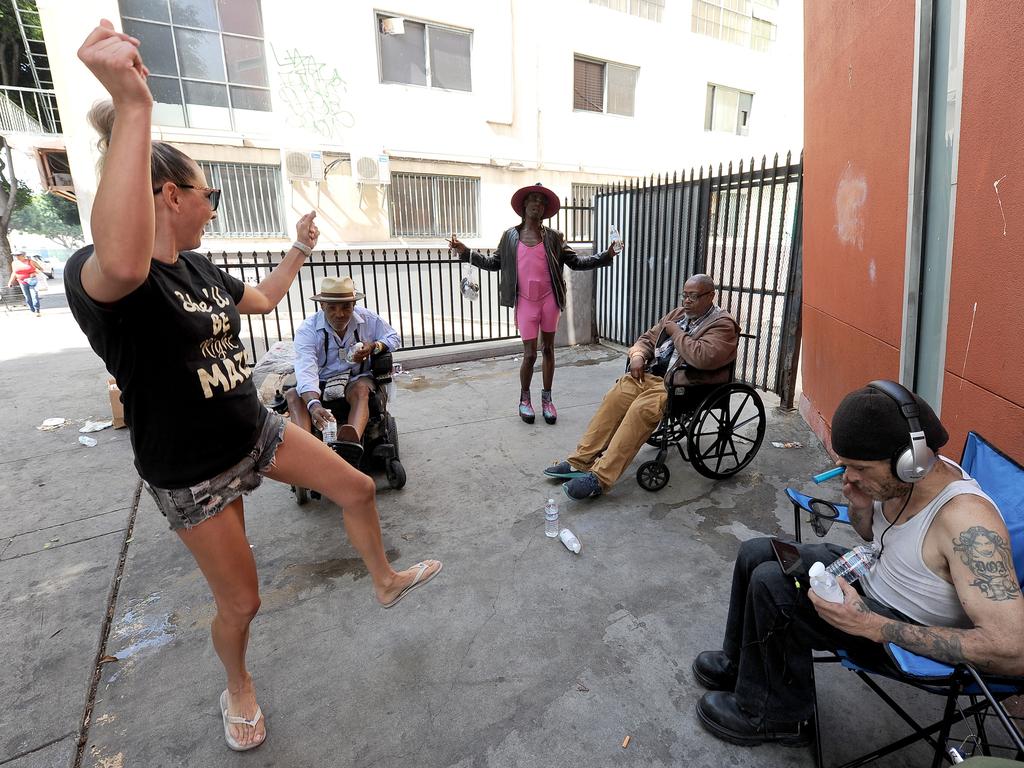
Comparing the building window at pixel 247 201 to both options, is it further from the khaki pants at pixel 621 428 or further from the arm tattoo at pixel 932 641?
the arm tattoo at pixel 932 641

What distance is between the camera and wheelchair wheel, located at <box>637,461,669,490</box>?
359 cm

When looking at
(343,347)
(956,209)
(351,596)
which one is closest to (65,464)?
(343,347)

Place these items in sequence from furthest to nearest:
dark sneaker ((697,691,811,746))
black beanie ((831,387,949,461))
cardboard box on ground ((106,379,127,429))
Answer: cardboard box on ground ((106,379,127,429)) → dark sneaker ((697,691,811,746)) → black beanie ((831,387,949,461))

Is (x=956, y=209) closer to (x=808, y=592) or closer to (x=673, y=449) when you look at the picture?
(x=808, y=592)

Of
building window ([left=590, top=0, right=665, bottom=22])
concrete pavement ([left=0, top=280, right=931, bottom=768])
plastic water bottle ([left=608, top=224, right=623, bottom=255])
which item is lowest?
concrete pavement ([left=0, top=280, right=931, bottom=768])

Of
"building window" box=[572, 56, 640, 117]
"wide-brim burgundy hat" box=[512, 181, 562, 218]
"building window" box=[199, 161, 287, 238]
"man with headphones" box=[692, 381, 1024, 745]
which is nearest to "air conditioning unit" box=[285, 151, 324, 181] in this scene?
"building window" box=[199, 161, 287, 238]

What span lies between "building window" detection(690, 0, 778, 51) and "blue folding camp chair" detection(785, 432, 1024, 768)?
16469mm

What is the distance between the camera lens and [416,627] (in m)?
2.42

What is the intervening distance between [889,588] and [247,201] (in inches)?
462

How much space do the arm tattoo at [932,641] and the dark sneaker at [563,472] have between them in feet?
7.54

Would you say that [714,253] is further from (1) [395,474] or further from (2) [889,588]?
(2) [889,588]

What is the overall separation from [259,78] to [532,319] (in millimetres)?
8910

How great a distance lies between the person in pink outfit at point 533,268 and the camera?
496 cm

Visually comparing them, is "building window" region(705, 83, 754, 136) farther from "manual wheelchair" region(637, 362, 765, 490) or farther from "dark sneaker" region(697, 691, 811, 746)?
"dark sneaker" region(697, 691, 811, 746)
